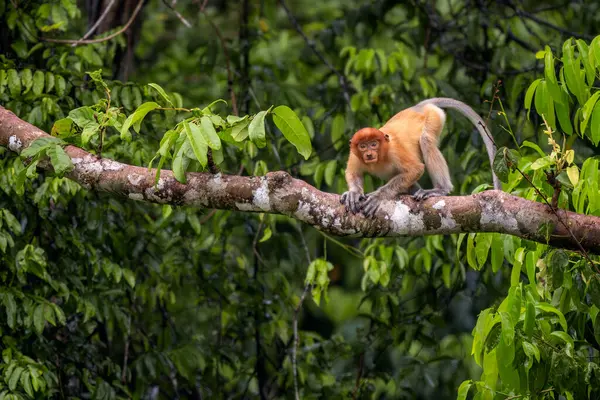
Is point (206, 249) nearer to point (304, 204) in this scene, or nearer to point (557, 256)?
point (304, 204)

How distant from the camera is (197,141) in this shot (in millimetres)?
2990

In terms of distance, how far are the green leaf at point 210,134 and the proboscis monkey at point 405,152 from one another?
1.56 metres

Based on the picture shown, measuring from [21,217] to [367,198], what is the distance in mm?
2020

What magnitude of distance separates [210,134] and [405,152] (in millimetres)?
1850

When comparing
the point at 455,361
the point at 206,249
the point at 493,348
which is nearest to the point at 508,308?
the point at 493,348

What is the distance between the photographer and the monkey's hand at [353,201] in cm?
346

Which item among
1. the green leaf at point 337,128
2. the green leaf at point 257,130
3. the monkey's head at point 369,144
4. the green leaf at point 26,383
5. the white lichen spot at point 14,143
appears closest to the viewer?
the green leaf at point 257,130

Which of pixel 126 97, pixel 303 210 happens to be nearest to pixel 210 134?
pixel 303 210

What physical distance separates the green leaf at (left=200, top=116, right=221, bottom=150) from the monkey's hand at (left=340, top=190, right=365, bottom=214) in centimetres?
66

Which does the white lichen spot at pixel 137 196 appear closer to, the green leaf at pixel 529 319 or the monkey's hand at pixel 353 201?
the monkey's hand at pixel 353 201

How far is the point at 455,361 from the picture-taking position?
18.1ft

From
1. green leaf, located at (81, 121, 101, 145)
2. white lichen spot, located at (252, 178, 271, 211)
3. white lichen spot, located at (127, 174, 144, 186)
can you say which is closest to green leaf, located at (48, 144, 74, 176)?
green leaf, located at (81, 121, 101, 145)

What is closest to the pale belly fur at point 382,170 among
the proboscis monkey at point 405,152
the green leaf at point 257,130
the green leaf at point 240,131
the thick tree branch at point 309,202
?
the proboscis monkey at point 405,152

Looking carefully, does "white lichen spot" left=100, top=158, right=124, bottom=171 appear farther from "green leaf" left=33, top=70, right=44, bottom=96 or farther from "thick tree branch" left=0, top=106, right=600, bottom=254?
"green leaf" left=33, top=70, right=44, bottom=96
